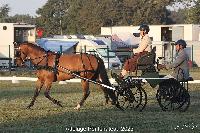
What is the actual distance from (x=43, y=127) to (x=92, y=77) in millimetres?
4802

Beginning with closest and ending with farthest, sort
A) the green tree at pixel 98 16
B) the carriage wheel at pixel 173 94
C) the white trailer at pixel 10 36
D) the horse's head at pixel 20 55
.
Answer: the carriage wheel at pixel 173 94 → the horse's head at pixel 20 55 → the white trailer at pixel 10 36 → the green tree at pixel 98 16

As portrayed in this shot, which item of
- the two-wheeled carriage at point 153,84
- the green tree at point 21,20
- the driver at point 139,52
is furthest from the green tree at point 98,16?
the two-wheeled carriage at point 153,84

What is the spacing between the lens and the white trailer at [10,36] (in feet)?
149

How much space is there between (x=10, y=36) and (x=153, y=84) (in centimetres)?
3396

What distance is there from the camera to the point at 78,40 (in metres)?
55.8

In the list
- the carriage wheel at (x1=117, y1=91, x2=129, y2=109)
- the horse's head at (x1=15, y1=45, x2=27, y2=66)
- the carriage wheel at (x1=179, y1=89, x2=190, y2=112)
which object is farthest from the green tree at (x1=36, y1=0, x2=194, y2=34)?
the carriage wheel at (x1=179, y1=89, x2=190, y2=112)

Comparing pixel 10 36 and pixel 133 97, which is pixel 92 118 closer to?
pixel 133 97

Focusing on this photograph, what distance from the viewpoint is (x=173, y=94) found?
16078 mm

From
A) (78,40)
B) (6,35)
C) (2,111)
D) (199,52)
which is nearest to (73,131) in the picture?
(2,111)

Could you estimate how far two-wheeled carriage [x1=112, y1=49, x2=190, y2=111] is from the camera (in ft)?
52.8

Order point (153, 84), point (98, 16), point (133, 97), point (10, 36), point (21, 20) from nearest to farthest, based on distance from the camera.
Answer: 1. point (133, 97)
2. point (153, 84)
3. point (10, 36)
4. point (98, 16)
5. point (21, 20)

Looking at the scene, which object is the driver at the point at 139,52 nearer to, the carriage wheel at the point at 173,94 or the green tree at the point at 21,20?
the carriage wheel at the point at 173,94

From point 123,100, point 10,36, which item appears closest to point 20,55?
point 123,100

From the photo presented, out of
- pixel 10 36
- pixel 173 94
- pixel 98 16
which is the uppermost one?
pixel 98 16
